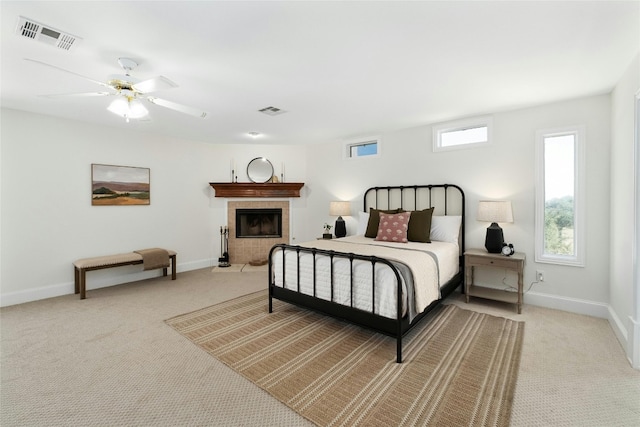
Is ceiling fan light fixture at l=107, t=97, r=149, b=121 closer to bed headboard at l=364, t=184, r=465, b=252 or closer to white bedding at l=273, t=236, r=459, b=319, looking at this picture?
white bedding at l=273, t=236, r=459, b=319

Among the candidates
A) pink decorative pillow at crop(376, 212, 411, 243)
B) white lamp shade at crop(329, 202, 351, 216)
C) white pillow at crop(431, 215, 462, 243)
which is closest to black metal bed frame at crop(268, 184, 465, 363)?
white pillow at crop(431, 215, 462, 243)

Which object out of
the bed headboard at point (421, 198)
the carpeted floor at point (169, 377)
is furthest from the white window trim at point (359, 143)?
the carpeted floor at point (169, 377)

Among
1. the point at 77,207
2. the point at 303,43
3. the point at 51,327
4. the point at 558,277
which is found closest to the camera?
the point at 303,43

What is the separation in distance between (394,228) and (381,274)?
1554 millimetres

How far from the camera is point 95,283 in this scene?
459 centimetres

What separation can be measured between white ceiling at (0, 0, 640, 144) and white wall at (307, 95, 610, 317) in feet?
0.89

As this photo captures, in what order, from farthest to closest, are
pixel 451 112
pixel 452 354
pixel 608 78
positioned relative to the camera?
pixel 451 112
pixel 608 78
pixel 452 354

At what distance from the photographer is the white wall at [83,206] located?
12.8 ft

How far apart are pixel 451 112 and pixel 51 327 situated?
5521mm

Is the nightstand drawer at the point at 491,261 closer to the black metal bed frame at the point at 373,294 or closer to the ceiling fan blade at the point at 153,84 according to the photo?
the black metal bed frame at the point at 373,294

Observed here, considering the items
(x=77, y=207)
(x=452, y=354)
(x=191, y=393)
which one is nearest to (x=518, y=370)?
(x=452, y=354)

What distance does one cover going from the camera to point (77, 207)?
4426 millimetres

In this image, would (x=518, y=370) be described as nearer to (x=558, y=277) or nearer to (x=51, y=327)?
(x=558, y=277)

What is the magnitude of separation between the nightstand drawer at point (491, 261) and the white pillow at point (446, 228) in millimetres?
386
